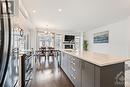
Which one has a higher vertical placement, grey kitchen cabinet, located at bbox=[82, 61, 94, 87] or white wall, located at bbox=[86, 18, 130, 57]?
white wall, located at bbox=[86, 18, 130, 57]

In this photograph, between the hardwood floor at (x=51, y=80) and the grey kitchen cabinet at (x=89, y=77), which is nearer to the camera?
the grey kitchen cabinet at (x=89, y=77)

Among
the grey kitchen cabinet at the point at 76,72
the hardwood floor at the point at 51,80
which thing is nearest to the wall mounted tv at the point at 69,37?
the hardwood floor at the point at 51,80

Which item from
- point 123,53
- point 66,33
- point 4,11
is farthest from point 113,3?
point 66,33

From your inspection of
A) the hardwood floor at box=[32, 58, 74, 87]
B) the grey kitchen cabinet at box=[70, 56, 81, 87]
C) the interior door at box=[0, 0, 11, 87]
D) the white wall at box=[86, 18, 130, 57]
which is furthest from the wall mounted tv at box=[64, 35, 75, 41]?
the interior door at box=[0, 0, 11, 87]

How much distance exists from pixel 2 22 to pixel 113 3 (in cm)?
432

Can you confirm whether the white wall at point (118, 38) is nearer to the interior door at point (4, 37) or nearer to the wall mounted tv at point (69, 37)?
the wall mounted tv at point (69, 37)

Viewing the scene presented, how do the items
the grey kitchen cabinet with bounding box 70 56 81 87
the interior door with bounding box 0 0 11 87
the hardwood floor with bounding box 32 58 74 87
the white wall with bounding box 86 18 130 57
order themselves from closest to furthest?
the interior door with bounding box 0 0 11 87 < the grey kitchen cabinet with bounding box 70 56 81 87 < the hardwood floor with bounding box 32 58 74 87 < the white wall with bounding box 86 18 130 57

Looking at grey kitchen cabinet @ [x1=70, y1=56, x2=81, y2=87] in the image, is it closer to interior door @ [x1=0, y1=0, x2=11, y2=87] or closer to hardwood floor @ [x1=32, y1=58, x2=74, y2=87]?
hardwood floor @ [x1=32, y1=58, x2=74, y2=87]

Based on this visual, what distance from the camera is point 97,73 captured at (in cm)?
174

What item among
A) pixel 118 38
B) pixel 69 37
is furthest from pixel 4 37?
pixel 69 37

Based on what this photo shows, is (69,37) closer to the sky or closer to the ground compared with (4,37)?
closer to the sky

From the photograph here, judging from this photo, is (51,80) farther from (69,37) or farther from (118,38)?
(69,37)

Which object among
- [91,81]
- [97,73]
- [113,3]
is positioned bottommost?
[91,81]

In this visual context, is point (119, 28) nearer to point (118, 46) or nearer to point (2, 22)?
point (118, 46)
